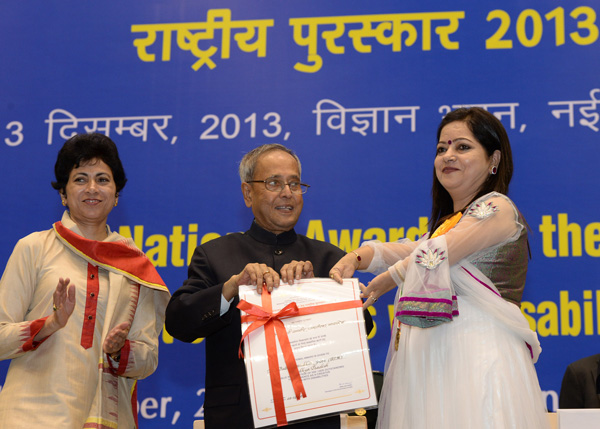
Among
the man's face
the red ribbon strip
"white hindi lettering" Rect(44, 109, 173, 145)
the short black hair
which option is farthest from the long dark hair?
"white hindi lettering" Rect(44, 109, 173, 145)

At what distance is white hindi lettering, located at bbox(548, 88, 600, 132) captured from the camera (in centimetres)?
413

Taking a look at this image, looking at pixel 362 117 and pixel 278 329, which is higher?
pixel 362 117

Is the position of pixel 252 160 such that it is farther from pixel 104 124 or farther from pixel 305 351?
pixel 104 124

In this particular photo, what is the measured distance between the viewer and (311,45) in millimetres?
4453

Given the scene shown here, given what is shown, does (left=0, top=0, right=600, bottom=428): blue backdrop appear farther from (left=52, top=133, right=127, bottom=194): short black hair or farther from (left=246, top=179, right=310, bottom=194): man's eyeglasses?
(left=246, top=179, right=310, bottom=194): man's eyeglasses

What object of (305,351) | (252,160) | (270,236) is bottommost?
(305,351)

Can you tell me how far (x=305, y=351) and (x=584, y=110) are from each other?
2.51 m

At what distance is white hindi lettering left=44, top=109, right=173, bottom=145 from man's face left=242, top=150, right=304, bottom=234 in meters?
1.58

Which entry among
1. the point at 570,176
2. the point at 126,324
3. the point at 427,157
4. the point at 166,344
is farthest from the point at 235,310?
the point at 570,176

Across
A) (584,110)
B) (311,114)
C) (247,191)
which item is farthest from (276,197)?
(584,110)

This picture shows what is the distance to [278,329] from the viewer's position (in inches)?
95.3

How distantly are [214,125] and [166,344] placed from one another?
49.4 inches

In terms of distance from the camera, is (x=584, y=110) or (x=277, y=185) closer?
(x=277, y=185)

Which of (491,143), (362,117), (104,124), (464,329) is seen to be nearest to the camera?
(464,329)
